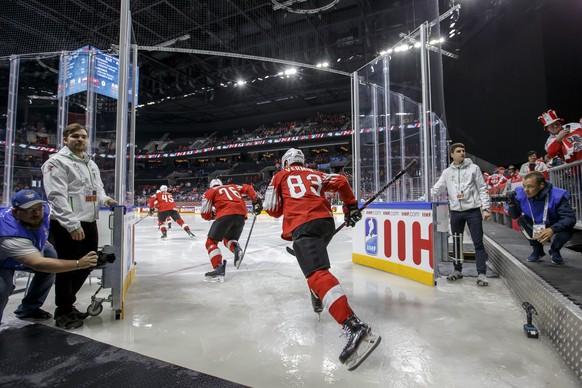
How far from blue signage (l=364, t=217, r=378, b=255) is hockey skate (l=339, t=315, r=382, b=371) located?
101 inches

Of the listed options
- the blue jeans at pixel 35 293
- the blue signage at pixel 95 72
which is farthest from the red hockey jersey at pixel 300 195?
the blue signage at pixel 95 72

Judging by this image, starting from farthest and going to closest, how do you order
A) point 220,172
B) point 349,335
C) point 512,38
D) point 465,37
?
point 220,172 < point 465,37 < point 512,38 < point 349,335

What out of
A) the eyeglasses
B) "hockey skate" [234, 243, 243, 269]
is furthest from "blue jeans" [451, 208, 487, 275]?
the eyeglasses

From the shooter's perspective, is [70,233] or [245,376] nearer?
[245,376]

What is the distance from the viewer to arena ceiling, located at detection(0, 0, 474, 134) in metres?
6.45

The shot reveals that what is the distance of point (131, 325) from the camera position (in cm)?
224

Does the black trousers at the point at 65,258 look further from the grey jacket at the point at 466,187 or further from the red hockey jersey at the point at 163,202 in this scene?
the red hockey jersey at the point at 163,202

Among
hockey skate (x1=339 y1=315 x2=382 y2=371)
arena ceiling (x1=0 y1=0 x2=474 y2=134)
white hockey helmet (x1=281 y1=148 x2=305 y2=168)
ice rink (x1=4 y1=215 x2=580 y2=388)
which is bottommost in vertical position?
ice rink (x1=4 y1=215 x2=580 y2=388)

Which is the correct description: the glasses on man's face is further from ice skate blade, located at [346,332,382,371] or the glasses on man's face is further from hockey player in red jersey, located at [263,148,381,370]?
ice skate blade, located at [346,332,382,371]

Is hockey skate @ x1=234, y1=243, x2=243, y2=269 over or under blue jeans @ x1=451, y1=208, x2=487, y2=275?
under

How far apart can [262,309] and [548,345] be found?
1847 millimetres

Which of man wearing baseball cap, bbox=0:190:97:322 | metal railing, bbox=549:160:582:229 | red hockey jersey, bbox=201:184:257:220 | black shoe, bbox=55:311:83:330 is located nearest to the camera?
man wearing baseball cap, bbox=0:190:97:322

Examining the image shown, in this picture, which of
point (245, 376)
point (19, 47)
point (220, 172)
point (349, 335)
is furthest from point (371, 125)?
point (220, 172)

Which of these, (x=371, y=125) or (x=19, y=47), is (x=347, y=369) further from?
(x=19, y=47)
